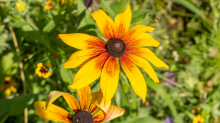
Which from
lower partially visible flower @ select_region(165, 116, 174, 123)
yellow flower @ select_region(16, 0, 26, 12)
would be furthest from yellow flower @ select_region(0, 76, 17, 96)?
lower partially visible flower @ select_region(165, 116, 174, 123)

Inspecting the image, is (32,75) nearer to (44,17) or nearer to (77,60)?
(44,17)

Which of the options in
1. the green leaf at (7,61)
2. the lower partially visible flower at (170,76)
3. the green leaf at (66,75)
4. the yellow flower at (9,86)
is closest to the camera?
the green leaf at (66,75)

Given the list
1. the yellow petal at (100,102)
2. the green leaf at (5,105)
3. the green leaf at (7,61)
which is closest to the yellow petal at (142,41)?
the yellow petal at (100,102)

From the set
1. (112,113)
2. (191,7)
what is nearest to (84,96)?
(112,113)

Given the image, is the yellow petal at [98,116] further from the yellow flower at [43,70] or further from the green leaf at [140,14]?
the green leaf at [140,14]

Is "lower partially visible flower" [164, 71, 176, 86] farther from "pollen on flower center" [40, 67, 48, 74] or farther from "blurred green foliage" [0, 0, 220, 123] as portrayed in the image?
"pollen on flower center" [40, 67, 48, 74]

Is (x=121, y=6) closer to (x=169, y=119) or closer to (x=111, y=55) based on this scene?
(x=111, y=55)
